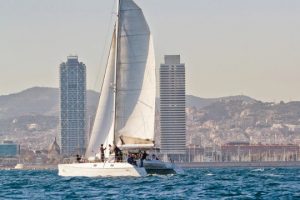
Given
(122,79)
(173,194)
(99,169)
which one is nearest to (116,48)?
(122,79)

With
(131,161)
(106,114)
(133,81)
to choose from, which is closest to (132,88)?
(133,81)

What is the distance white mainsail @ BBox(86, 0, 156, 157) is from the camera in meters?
94.1

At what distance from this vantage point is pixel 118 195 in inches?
2749

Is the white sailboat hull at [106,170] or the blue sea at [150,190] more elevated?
the white sailboat hull at [106,170]

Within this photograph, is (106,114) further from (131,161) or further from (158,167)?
(131,161)

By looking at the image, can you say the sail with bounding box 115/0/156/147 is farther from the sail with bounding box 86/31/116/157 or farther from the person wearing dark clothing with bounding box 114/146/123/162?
the person wearing dark clothing with bounding box 114/146/123/162

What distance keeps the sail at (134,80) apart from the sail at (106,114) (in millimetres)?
1209

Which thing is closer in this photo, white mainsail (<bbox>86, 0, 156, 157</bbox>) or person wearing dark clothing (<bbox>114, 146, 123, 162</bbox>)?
person wearing dark clothing (<bbox>114, 146, 123, 162</bbox>)

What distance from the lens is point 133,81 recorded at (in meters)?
94.4

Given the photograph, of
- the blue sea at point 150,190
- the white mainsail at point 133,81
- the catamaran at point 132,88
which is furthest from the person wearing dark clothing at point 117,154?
the blue sea at point 150,190

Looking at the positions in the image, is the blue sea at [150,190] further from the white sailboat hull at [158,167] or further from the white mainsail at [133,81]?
the white mainsail at [133,81]

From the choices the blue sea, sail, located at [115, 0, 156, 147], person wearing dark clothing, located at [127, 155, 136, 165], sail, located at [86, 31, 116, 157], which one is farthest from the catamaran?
the blue sea

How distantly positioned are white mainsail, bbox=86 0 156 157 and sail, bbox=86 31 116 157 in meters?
0.52

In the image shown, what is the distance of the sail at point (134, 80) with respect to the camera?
309 feet
